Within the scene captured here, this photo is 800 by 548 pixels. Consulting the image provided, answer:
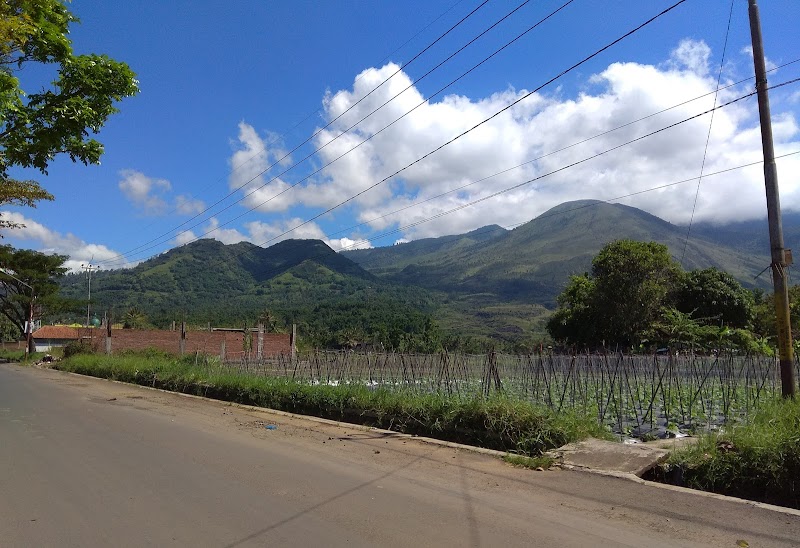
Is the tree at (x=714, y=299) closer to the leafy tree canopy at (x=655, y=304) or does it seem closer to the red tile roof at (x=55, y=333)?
the leafy tree canopy at (x=655, y=304)

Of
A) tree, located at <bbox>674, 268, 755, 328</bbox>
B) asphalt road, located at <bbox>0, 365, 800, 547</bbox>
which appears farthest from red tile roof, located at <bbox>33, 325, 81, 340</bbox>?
asphalt road, located at <bbox>0, 365, 800, 547</bbox>

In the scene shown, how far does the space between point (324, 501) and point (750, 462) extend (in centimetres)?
492

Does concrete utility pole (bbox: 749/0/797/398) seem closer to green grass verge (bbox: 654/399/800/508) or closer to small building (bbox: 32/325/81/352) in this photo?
green grass verge (bbox: 654/399/800/508)

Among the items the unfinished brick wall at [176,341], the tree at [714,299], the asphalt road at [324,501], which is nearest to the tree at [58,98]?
the asphalt road at [324,501]

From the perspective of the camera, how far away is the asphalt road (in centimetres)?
497

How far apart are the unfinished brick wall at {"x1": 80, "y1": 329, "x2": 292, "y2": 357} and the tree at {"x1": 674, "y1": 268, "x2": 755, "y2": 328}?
2971 centimetres

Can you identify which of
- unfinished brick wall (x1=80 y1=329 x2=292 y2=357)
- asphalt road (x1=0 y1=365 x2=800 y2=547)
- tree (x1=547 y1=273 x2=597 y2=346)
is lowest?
asphalt road (x1=0 y1=365 x2=800 y2=547)

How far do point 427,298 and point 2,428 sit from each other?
150m

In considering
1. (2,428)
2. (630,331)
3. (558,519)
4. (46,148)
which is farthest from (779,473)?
(630,331)

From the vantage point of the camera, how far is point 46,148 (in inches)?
347

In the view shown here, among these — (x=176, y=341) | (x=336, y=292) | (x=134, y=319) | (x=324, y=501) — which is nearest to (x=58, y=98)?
(x=324, y=501)

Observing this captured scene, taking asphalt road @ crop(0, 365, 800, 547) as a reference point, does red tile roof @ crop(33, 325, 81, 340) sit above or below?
above

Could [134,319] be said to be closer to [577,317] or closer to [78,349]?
[78,349]

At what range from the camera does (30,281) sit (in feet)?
172
